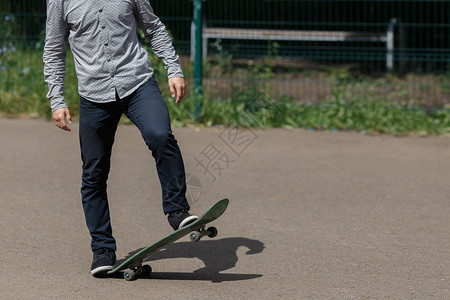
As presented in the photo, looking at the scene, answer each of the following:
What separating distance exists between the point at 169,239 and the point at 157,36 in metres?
1.13

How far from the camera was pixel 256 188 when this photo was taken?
22.3 feet

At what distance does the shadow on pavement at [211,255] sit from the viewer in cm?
467

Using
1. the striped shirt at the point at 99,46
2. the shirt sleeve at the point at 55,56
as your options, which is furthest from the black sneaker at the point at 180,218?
the shirt sleeve at the point at 55,56

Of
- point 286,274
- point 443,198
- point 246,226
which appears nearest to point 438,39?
point 443,198

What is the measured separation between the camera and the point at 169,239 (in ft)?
14.2

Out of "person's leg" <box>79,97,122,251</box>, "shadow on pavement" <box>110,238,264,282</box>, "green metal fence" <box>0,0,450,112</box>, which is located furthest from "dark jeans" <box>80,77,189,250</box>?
"green metal fence" <box>0,0,450,112</box>

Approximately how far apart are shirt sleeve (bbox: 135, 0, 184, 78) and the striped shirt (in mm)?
12

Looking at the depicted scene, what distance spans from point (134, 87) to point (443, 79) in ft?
21.6

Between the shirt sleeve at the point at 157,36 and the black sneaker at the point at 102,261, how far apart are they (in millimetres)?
1012

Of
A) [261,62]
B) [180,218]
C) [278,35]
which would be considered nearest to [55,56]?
[180,218]

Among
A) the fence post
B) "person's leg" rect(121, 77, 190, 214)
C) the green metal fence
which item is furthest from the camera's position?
the green metal fence

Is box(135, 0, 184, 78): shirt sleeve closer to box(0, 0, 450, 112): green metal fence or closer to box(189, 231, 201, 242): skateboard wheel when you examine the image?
box(189, 231, 201, 242): skateboard wheel

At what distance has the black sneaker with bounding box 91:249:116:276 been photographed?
15.1 feet

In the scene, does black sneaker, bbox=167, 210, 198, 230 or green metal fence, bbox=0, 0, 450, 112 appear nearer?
black sneaker, bbox=167, 210, 198, 230
